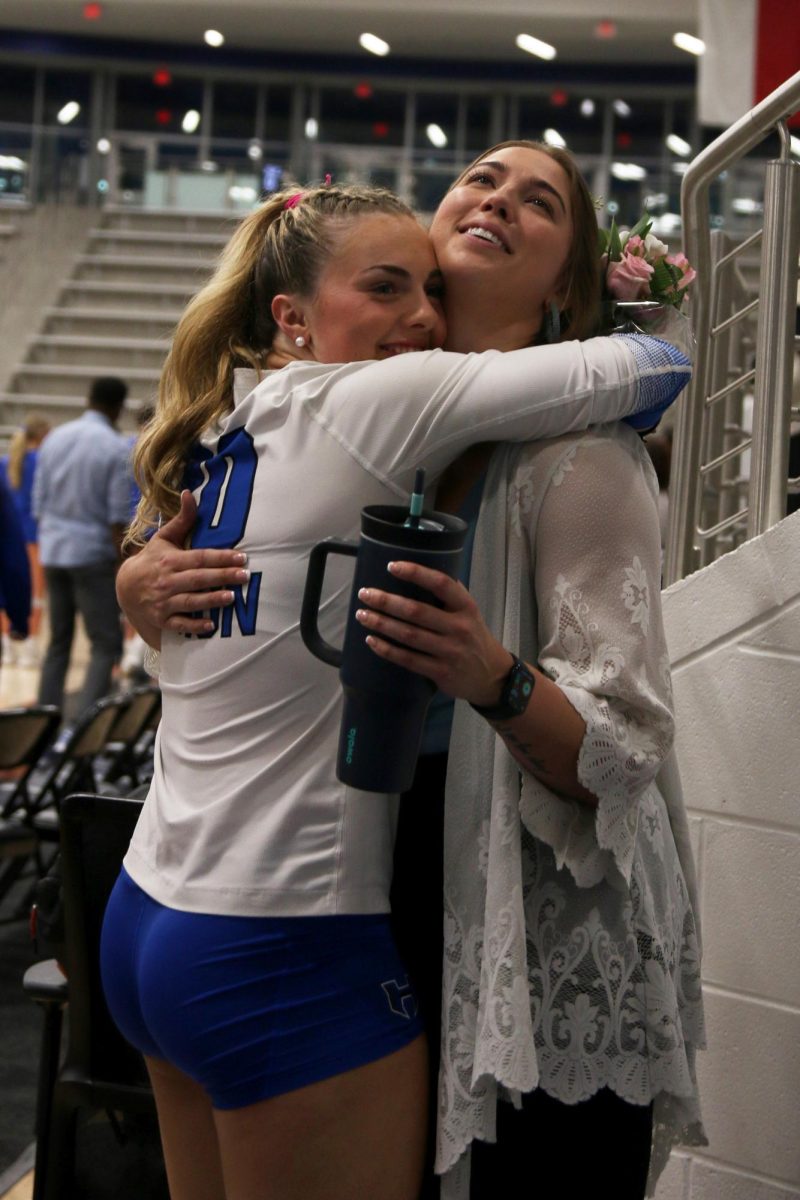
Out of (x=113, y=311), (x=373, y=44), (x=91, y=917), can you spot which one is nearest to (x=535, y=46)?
(x=373, y=44)

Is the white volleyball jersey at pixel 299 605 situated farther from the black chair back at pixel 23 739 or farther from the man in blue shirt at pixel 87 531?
the man in blue shirt at pixel 87 531

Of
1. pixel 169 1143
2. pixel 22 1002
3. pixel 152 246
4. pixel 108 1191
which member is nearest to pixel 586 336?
pixel 169 1143

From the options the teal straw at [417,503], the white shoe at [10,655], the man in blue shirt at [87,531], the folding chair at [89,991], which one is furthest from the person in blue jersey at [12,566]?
the white shoe at [10,655]

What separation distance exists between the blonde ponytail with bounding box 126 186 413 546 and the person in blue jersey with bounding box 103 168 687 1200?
9cm

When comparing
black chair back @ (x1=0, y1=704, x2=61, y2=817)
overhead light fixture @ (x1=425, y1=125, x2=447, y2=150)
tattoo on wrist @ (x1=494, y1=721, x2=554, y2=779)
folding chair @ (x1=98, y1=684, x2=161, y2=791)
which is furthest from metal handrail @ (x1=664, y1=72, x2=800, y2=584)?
overhead light fixture @ (x1=425, y1=125, x2=447, y2=150)

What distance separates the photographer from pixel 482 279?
4.96ft

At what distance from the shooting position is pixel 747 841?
2227 millimetres

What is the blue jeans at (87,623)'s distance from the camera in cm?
708

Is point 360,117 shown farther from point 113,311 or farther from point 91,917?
point 91,917

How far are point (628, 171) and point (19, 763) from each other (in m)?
15.4

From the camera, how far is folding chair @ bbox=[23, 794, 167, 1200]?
2125mm

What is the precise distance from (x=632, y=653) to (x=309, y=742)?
1.07 feet

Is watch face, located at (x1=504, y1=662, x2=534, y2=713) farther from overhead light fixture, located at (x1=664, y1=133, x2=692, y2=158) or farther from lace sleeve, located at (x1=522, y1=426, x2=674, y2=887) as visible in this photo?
overhead light fixture, located at (x1=664, y1=133, x2=692, y2=158)

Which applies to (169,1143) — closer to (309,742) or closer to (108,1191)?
(309,742)
